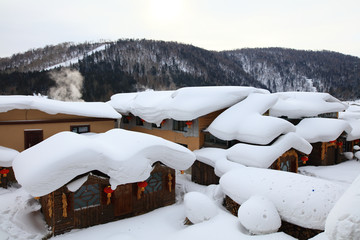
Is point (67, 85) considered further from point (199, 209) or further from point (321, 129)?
point (199, 209)

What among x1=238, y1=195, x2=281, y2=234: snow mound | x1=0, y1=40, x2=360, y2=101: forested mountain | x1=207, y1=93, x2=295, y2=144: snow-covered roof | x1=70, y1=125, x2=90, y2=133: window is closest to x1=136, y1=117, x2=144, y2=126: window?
x1=70, y1=125, x2=90, y2=133: window

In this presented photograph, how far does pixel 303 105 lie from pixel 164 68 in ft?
200

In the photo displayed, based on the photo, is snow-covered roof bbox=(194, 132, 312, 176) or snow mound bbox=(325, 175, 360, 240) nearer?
snow mound bbox=(325, 175, 360, 240)

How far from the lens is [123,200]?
32.7ft

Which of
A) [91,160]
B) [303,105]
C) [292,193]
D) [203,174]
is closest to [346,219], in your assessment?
[292,193]

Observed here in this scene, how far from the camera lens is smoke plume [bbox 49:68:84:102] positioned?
44.8m

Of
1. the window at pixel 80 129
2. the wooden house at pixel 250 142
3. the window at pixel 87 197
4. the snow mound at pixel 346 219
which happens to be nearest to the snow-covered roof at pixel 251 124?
the wooden house at pixel 250 142

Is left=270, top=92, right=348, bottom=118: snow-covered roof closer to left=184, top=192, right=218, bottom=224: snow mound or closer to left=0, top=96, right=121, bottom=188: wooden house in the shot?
left=184, top=192, right=218, bottom=224: snow mound

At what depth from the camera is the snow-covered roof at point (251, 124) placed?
13.0 meters

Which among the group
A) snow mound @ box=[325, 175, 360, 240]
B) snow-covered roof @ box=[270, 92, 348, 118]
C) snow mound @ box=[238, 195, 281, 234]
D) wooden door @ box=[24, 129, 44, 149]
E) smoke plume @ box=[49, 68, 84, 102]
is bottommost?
snow mound @ box=[238, 195, 281, 234]

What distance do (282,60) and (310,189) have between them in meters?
125

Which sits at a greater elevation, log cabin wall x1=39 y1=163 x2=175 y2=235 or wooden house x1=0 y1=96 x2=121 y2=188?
wooden house x1=0 y1=96 x2=121 y2=188

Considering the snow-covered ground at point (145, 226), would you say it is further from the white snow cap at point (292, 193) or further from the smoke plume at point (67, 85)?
the smoke plume at point (67, 85)

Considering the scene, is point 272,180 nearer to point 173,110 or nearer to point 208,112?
point 208,112
